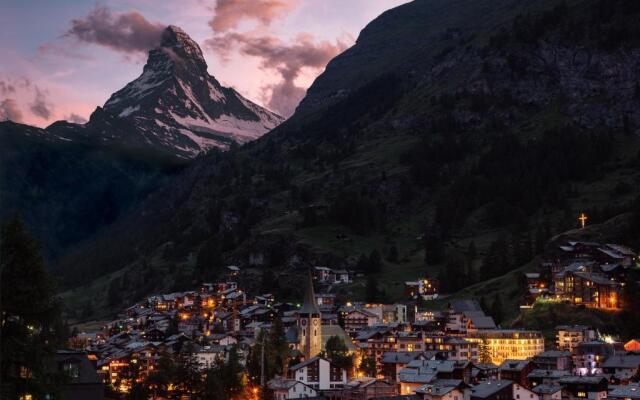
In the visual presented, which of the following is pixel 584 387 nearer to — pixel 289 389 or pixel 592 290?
pixel 289 389

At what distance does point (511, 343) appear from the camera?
16175 cm

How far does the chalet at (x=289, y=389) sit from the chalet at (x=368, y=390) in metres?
5.31

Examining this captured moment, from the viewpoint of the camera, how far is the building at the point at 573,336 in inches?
6220

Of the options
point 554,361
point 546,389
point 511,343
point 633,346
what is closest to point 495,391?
point 546,389

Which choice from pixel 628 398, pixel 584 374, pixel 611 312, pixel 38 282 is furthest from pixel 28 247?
pixel 611 312

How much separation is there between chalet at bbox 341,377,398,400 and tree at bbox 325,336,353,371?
12651mm

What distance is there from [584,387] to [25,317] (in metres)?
106

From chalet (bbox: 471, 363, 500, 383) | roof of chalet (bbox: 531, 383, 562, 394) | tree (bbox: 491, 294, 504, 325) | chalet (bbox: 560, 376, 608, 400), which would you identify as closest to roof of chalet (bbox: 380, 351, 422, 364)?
chalet (bbox: 471, 363, 500, 383)

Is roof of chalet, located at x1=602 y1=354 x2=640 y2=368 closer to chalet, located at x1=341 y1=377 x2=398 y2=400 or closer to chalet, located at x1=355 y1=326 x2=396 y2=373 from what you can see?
chalet, located at x1=341 y1=377 x2=398 y2=400

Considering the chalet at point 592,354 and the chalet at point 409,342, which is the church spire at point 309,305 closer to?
the chalet at point 409,342

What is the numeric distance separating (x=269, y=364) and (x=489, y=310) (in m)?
65.3

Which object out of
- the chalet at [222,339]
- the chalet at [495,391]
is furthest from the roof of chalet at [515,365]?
the chalet at [222,339]

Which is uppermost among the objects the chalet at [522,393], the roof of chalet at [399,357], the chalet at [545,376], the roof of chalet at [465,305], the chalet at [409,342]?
the roof of chalet at [465,305]

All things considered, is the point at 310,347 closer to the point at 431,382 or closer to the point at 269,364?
the point at 269,364
